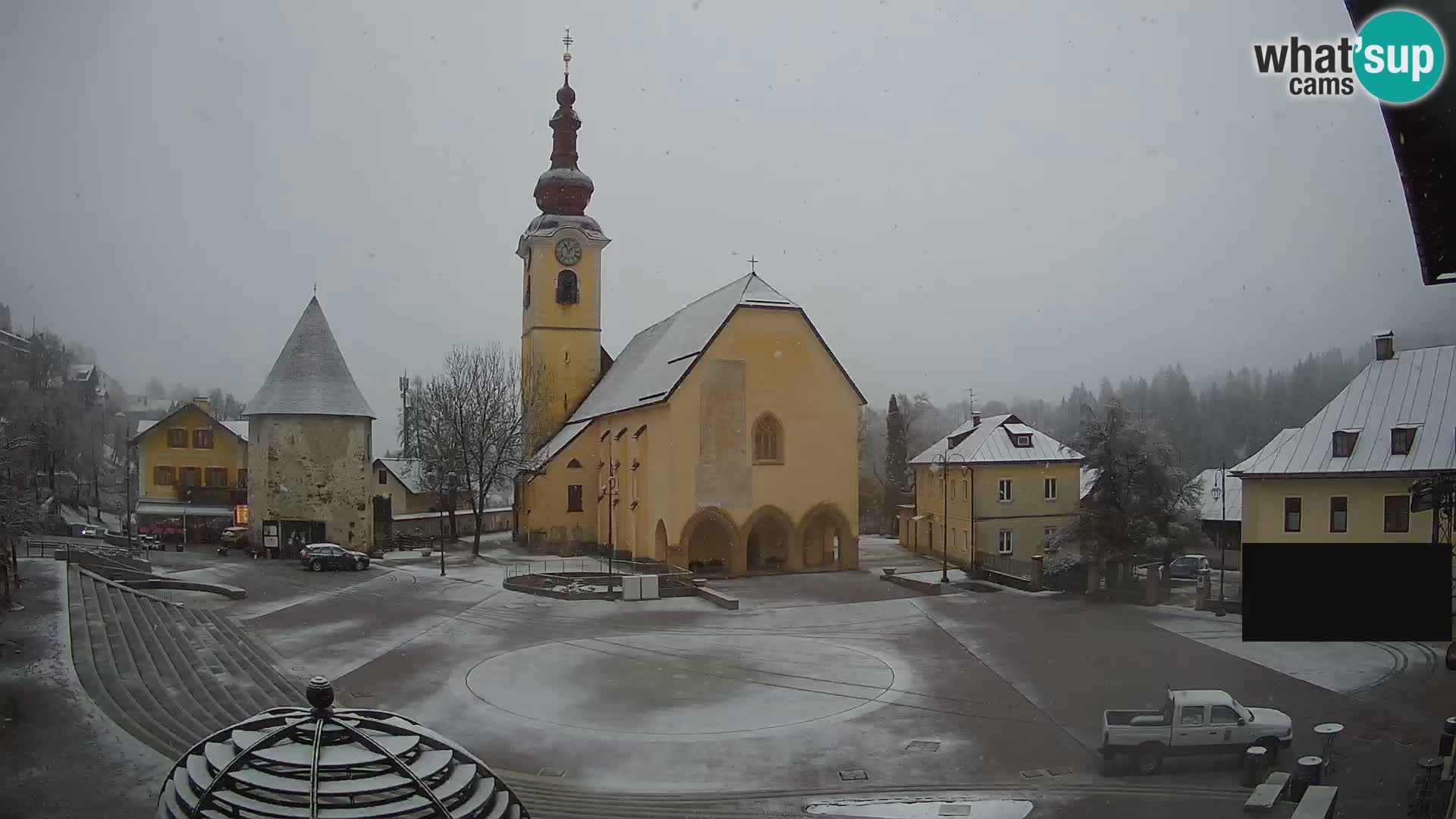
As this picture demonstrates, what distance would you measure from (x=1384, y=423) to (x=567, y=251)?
34.2 meters

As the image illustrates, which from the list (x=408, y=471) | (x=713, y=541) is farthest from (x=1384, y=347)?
(x=408, y=471)

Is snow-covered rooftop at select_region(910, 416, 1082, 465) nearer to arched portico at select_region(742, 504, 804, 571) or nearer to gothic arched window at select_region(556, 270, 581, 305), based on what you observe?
arched portico at select_region(742, 504, 804, 571)

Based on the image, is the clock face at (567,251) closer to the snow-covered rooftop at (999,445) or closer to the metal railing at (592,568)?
the metal railing at (592,568)

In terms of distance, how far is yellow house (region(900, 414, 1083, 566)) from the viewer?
2300cm

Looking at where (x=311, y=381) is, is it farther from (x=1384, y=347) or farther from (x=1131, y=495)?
(x=1384, y=347)

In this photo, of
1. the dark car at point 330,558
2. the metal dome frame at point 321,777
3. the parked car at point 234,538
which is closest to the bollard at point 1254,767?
the metal dome frame at point 321,777

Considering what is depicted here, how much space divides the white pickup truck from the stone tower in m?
25.6

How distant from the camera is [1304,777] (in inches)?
336

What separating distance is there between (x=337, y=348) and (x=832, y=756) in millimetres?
25981

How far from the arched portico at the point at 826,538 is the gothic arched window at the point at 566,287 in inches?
680

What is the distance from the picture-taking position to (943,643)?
651 inches

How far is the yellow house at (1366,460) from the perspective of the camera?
351 inches

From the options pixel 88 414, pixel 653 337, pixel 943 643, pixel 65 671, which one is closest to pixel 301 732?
pixel 65 671

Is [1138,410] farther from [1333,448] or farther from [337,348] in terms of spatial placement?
[337,348]
